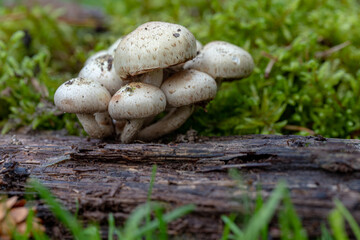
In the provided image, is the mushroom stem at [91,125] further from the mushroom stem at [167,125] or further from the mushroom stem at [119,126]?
the mushroom stem at [167,125]

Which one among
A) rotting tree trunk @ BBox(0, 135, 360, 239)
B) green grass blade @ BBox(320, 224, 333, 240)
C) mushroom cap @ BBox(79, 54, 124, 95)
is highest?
mushroom cap @ BBox(79, 54, 124, 95)

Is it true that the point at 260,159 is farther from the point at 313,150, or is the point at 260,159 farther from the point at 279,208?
the point at 279,208

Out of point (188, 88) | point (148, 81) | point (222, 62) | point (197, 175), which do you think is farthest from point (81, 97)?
point (222, 62)

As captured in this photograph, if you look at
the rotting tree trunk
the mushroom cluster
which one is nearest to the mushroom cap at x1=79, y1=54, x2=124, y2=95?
the mushroom cluster

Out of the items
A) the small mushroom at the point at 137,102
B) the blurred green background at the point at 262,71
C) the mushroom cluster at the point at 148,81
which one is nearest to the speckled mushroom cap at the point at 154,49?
the mushroom cluster at the point at 148,81

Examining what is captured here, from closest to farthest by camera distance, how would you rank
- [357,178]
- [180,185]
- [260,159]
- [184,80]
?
[357,178], [180,185], [260,159], [184,80]

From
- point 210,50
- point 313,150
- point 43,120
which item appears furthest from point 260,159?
point 43,120

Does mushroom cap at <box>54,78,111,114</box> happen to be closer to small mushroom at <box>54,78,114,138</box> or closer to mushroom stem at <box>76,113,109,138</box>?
small mushroom at <box>54,78,114,138</box>
